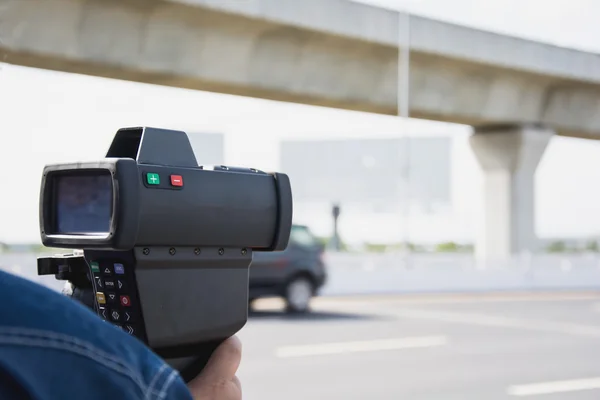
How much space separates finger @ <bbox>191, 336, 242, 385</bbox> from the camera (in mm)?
1231

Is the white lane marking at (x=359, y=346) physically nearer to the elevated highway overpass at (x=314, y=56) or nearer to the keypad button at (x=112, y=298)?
the elevated highway overpass at (x=314, y=56)

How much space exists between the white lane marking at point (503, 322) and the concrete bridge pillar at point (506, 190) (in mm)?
12299

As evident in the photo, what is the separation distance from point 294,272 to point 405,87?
8556 mm

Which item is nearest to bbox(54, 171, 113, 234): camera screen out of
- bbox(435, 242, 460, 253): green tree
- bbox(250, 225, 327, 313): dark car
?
bbox(250, 225, 327, 313): dark car

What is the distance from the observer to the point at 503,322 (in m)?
13.5

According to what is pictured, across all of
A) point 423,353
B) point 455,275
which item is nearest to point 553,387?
point 423,353

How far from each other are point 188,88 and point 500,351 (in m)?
9.97

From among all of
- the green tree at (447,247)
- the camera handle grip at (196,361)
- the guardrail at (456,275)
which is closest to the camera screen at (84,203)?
the camera handle grip at (196,361)

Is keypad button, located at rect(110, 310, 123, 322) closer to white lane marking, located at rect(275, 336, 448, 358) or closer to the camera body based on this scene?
the camera body

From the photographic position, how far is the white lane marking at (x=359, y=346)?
396 inches

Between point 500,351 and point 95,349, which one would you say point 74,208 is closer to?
point 95,349

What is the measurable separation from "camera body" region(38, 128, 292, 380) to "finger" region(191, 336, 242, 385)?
2cm

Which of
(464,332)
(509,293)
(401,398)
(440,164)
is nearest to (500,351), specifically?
(464,332)

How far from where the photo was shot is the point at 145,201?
1.21 m
